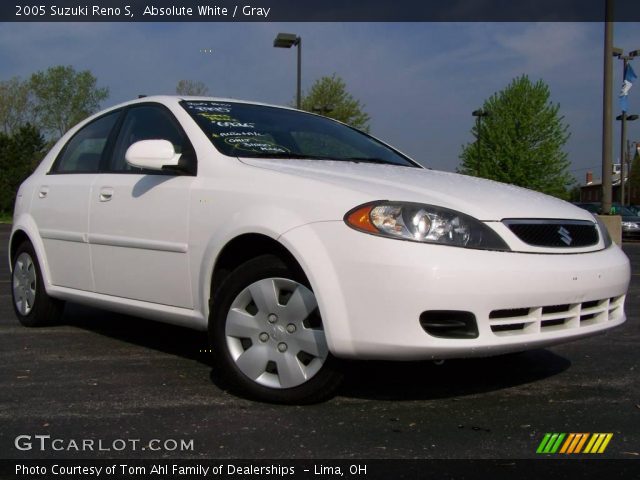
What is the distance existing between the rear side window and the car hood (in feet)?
4.89

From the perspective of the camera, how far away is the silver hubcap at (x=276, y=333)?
3.20 meters

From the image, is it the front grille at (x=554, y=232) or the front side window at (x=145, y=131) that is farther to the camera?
the front side window at (x=145, y=131)

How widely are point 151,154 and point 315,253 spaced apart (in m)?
1.20

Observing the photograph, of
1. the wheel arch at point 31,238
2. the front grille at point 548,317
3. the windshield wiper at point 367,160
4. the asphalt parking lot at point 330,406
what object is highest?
the windshield wiper at point 367,160

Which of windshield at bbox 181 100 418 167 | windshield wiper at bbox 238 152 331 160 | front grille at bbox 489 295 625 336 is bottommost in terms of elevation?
front grille at bbox 489 295 625 336

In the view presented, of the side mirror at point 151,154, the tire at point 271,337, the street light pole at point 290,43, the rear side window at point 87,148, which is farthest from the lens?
the street light pole at point 290,43

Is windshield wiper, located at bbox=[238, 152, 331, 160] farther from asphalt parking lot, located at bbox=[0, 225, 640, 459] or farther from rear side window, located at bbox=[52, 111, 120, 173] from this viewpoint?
rear side window, located at bbox=[52, 111, 120, 173]

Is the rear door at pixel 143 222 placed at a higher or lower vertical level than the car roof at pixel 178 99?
lower

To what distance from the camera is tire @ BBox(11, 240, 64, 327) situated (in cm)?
513

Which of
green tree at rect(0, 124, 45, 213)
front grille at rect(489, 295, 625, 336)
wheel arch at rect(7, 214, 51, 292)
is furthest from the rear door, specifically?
green tree at rect(0, 124, 45, 213)

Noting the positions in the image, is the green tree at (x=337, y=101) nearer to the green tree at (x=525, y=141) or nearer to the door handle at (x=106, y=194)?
the green tree at (x=525, y=141)

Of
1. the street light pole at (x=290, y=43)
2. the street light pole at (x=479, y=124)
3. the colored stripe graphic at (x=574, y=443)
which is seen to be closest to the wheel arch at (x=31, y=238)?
the colored stripe graphic at (x=574, y=443)

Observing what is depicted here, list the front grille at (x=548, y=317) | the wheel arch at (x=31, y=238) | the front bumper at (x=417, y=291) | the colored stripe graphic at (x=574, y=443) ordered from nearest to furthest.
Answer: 1. the colored stripe graphic at (x=574, y=443)
2. the front bumper at (x=417, y=291)
3. the front grille at (x=548, y=317)
4. the wheel arch at (x=31, y=238)

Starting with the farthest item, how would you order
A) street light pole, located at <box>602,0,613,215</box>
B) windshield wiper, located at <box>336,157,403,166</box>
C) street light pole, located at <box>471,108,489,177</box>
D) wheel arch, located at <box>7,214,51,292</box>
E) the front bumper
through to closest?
1. street light pole, located at <box>471,108,489,177</box>
2. street light pole, located at <box>602,0,613,215</box>
3. wheel arch, located at <box>7,214,51,292</box>
4. windshield wiper, located at <box>336,157,403,166</box>
5. the front bumper
